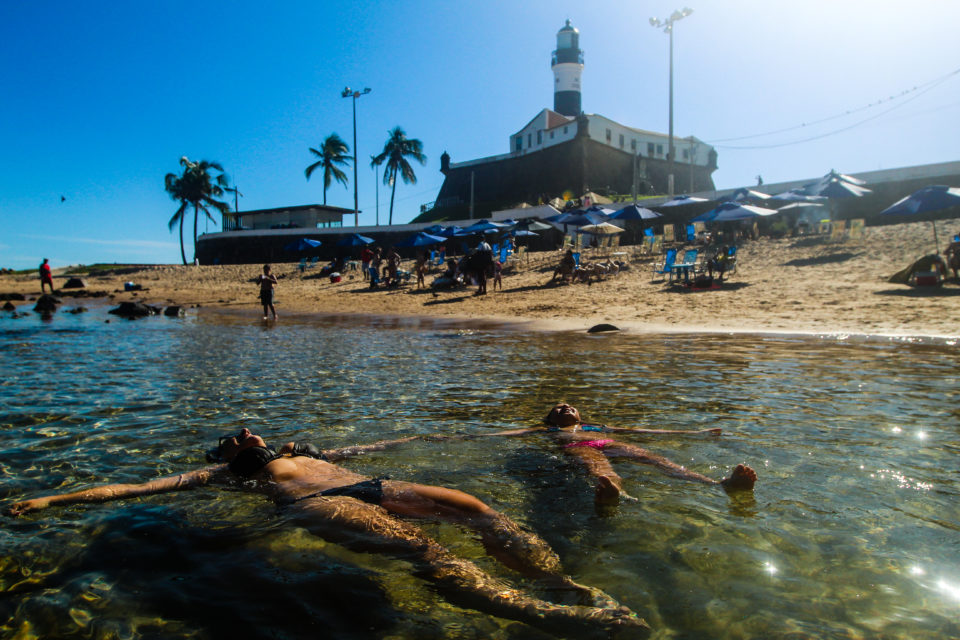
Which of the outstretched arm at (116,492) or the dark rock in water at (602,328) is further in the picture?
the dark rock in water at (602,328)

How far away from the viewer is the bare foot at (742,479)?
3.40 m

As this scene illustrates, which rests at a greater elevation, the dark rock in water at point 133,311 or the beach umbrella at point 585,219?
the beach umbrella at point 585,219

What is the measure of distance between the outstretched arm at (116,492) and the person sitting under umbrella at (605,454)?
6.96 ft

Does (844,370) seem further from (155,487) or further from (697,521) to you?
(155,487)

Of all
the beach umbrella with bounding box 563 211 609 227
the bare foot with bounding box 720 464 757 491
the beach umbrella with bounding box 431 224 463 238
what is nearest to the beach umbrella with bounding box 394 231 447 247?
the beach umbrella with bounding box 431 224 463 238

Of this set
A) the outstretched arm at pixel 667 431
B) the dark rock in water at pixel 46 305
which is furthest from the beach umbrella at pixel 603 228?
the outstretched arm at pixel 667 431

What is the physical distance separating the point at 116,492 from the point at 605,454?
3173 millimetres

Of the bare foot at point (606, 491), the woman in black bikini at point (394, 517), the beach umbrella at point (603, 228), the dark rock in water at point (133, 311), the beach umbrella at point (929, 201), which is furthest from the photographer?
the beach umbrella at point (603, 228)

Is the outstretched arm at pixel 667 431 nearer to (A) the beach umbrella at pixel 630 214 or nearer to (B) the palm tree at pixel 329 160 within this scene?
(A) the beach umbrella at pixel 630 214

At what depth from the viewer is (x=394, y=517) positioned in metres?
3.06

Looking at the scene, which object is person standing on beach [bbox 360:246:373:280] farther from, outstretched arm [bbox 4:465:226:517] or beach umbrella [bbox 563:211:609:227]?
outstretched arm [bbox 4:465:226:517]

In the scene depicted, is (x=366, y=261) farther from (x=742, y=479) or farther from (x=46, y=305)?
(x=742, y=479)

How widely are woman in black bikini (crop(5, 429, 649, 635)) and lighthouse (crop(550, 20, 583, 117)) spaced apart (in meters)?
68.4

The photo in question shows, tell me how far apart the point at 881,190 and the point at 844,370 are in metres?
27.0
